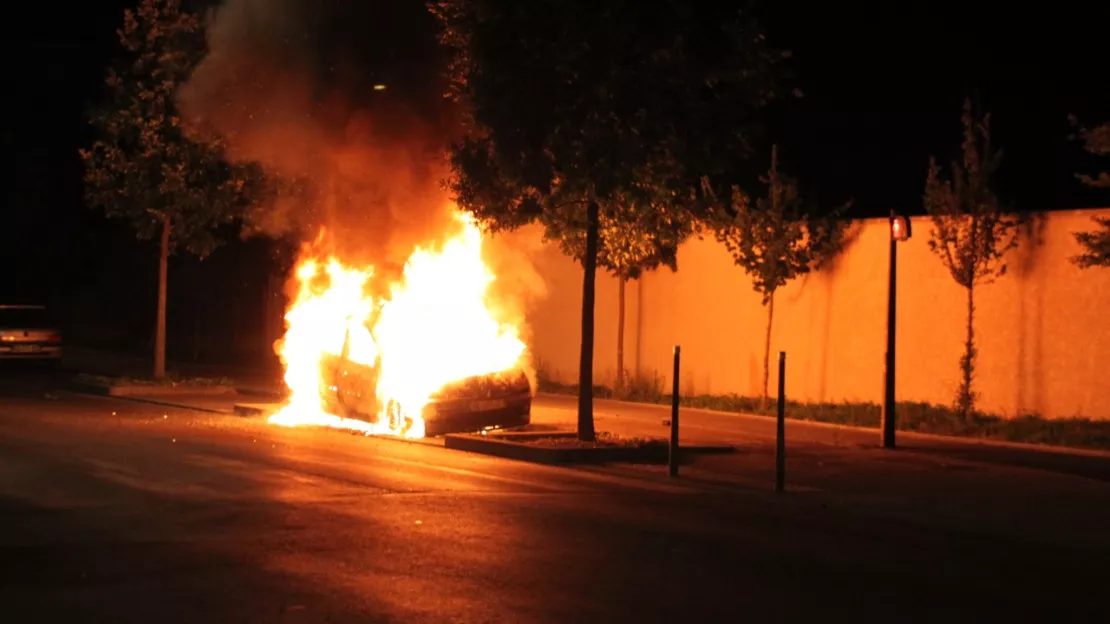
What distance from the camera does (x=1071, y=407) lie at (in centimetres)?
1977

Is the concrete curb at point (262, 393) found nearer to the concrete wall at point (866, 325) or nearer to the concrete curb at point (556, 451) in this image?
the concrete wall at point (866, 325)

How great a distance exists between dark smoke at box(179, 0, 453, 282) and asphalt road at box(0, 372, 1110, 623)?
638 centimetres

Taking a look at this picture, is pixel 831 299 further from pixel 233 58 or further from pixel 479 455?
pixel 233 58

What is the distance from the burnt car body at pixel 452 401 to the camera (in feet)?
56.7

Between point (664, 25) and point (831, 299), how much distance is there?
8811mm

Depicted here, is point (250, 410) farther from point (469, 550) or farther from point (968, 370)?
point (469, 550)

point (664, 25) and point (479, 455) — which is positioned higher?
point (664, 25)

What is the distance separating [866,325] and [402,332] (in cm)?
828

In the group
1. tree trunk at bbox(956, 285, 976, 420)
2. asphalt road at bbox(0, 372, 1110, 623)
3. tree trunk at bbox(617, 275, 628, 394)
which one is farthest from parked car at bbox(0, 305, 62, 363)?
tree trunk at bbox(956, 285, 976, 420)

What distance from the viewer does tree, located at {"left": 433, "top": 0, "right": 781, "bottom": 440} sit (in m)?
15.7

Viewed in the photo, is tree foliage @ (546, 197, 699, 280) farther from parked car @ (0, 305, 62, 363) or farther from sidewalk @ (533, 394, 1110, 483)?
parked car @ (0, 305, 62, 363)

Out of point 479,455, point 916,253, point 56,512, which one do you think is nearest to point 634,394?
point 916,253

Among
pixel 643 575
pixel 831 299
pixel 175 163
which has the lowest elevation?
pixel 643 575

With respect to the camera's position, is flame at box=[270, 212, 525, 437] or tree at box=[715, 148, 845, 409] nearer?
flame at box=[270, 212, 525, 437]
